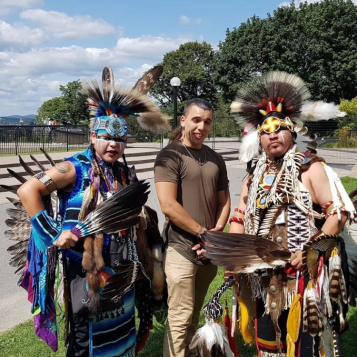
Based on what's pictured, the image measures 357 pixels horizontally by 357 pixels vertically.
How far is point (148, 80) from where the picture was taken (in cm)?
312

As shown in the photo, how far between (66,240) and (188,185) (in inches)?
34.8

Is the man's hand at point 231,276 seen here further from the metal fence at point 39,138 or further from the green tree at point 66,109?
the green tree at point 66,109

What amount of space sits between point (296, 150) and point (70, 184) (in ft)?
4.63

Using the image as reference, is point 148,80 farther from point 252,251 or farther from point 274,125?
point 252,251

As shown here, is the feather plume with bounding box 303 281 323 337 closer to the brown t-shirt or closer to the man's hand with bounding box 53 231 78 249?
the brown t-shirt

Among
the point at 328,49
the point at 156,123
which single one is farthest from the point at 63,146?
the point at 328,49

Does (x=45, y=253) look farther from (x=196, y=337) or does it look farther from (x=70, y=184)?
(x=196, y=337)

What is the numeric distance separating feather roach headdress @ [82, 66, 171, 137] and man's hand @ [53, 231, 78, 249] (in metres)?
0.66

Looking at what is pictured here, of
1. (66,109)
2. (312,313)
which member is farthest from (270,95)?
(66,109)

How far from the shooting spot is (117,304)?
2760 mm

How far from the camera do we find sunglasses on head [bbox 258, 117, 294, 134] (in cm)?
270

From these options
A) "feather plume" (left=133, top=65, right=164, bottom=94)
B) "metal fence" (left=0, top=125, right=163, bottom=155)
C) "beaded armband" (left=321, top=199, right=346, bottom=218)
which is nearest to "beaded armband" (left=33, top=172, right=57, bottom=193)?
"feather plume" (left=133, top=65, right=164, bottom=94)

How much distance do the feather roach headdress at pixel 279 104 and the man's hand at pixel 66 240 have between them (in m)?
1.27

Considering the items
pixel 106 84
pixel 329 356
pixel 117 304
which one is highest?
pixel 106 84
